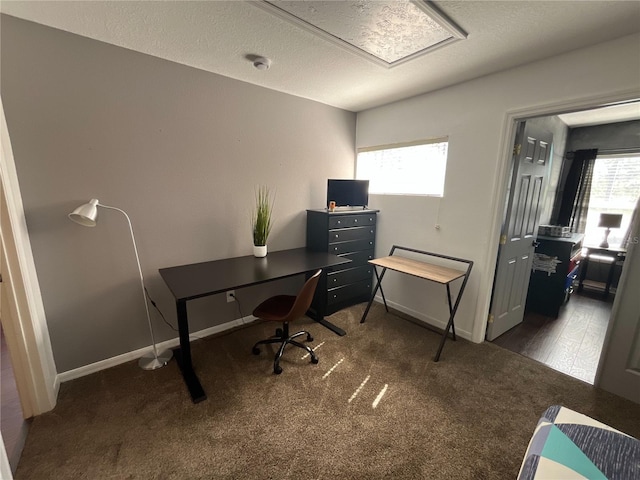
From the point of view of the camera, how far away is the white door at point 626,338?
6.14 ft

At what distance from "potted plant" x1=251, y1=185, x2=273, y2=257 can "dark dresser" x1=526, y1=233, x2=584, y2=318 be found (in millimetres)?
3273

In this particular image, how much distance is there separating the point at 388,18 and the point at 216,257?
7.55ft

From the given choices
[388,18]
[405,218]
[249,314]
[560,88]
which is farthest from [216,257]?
[560,88]

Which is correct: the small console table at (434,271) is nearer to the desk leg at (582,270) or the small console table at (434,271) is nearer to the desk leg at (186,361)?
the desk leg at (186,361)

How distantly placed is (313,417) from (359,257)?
190cm

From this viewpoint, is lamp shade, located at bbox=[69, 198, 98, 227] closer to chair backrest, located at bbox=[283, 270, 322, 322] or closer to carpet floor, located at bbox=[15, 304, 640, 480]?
carpet floor, located at bbox=[15, 304, 640, 480]

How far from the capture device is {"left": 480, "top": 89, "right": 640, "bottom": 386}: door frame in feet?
6.02

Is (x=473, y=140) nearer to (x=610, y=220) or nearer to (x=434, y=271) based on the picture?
(x=434, y=271)

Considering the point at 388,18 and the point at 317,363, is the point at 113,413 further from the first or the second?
the point at 388,18

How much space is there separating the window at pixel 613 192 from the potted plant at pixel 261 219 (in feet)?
15.7

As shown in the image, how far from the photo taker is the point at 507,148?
231cm

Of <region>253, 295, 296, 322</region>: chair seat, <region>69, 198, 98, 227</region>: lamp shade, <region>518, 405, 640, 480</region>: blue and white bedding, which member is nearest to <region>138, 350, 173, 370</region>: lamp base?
<region>253, 295, 296, 322</region>: chair seat

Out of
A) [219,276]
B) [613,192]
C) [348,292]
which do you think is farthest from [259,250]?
[613,192]

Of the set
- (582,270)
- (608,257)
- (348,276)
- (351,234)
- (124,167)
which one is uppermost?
(124,167)
